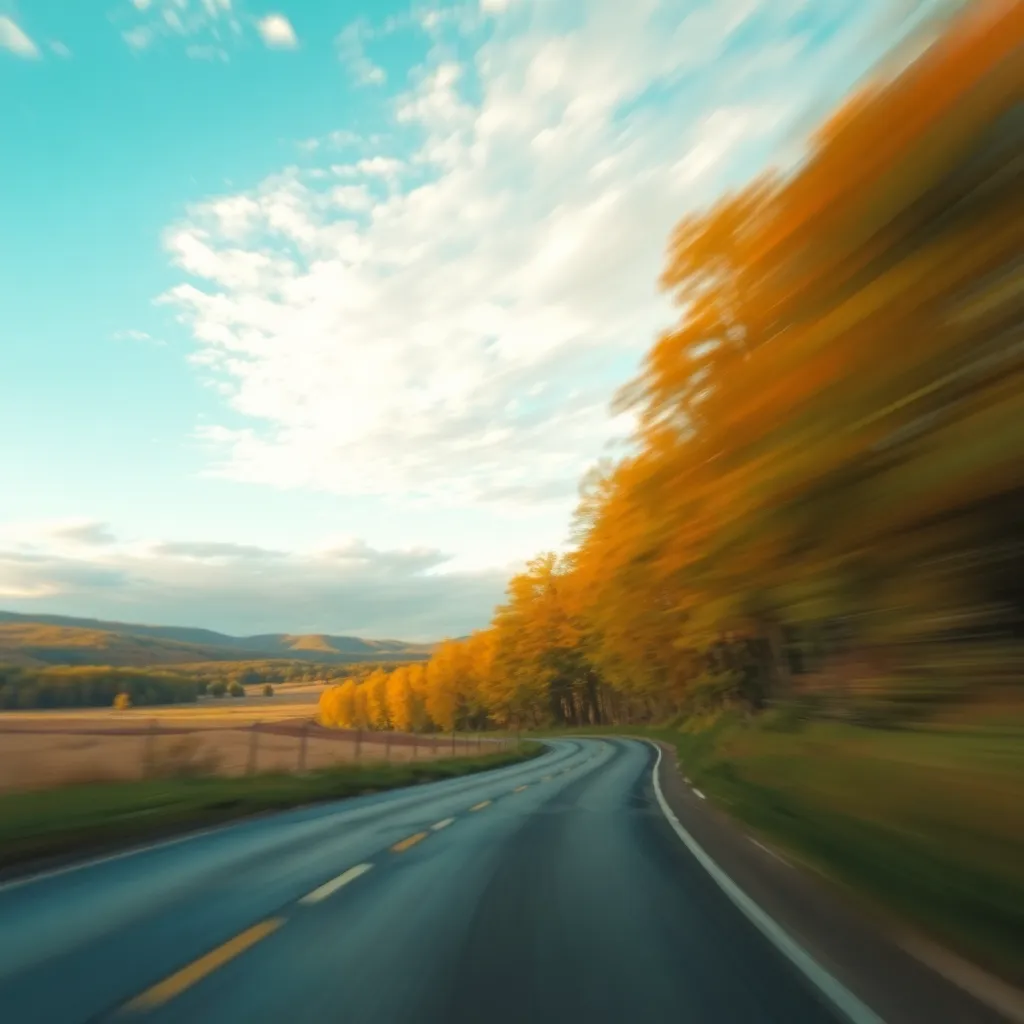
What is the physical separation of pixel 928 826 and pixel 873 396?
2754 millimetres

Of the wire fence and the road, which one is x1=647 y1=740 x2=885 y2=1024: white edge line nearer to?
the road

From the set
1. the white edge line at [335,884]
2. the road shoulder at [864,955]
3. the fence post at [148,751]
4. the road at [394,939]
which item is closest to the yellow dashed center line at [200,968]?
the road at [394,939]

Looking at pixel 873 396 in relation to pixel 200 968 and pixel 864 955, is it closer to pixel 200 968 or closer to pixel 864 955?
pixel 864 955

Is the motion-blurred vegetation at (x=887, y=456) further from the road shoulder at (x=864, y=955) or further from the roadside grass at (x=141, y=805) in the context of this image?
the roadside grass at (x=141, y=805)

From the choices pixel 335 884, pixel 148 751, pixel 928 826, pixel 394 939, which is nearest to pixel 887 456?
pixel 928 826

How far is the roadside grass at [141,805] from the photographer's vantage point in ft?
33.1

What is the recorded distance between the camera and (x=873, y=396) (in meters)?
5.43

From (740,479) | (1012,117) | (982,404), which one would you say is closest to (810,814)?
(740,479)

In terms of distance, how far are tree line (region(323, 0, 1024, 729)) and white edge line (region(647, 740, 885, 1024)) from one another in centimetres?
192

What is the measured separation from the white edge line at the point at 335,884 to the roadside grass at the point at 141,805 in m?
3.60

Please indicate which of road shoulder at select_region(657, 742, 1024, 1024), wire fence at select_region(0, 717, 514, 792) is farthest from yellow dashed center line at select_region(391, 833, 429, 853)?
wire fence at select_region(0, 717, 514, 792)

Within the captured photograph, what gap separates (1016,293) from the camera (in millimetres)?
4645

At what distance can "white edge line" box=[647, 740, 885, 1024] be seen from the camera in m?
4.33

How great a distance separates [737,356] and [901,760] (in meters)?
3.32
